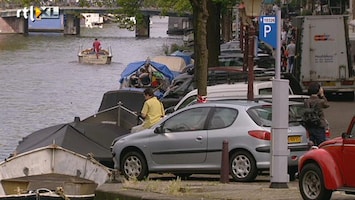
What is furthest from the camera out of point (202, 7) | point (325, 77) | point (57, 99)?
point (57, 99)

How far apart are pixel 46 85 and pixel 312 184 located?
162 ft

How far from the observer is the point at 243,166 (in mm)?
17797

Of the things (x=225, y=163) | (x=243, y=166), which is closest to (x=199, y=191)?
(x=225, y=163)

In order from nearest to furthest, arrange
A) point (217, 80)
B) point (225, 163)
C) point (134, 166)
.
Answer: point (225, 163) < point (134, 166) < point (217, 80)

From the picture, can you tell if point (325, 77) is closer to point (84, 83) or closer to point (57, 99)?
point (57, 99)

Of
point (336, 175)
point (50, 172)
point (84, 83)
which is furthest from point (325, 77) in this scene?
point (84, 83)

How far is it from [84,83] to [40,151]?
4345cm

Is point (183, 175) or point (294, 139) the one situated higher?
point (294, 139)

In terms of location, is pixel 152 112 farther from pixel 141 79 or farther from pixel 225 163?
pixel 141 79

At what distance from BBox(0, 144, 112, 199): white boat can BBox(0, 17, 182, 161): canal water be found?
360 inches

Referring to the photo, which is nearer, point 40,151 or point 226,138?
point 226,138

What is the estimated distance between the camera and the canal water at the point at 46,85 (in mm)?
41812

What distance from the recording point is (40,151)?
65.3 ft

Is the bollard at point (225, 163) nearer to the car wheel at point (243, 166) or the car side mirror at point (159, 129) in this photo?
the car wheel at point (243, 166)
